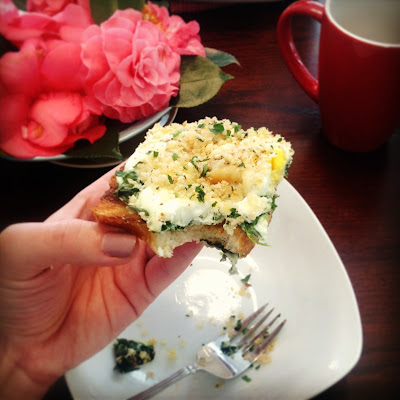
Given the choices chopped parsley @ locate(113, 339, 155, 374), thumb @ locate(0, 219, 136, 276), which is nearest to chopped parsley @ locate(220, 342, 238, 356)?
chopped parsley @ locate(113, 339, 155, 374)

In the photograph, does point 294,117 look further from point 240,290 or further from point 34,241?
point 34,241

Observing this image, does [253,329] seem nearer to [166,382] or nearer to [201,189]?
[166,382]

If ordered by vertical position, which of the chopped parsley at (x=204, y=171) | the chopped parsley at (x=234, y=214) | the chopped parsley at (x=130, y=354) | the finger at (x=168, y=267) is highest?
the chopped parsley at (x=204, y=171)

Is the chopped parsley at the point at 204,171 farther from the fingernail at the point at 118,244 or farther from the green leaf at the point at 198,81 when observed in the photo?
the green leaf at the point at 198,81

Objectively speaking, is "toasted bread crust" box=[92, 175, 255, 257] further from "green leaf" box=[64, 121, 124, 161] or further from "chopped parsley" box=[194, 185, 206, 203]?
"green leaf" box=[64, 121, 124, 161]

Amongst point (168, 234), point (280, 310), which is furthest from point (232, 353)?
point (168, 234)

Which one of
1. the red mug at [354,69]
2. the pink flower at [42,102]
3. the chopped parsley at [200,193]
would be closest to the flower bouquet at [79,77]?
the pink flower at [42,102]

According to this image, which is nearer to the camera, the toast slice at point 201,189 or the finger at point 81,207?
the toast slice at point 201,189

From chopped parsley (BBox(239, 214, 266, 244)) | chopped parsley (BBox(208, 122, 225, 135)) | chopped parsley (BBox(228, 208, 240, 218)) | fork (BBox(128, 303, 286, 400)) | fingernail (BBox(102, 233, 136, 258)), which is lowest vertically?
fork (BBox(128, 303, 286, 400))

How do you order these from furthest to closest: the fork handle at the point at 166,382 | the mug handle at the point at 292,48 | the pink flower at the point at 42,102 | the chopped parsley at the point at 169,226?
the mug handle at the point at 292,48, the pink flower at the point at 42,102, the fork handle at the point at 166,382, the chopped parsley at the point at 169,226
